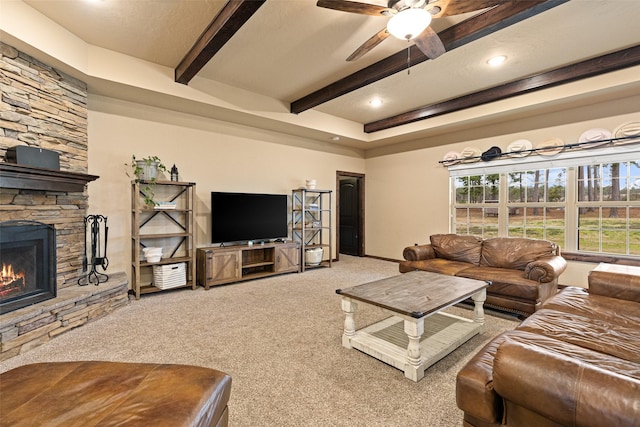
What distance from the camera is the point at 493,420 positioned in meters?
1.21

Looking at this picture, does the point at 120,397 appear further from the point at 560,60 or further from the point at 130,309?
the point at 560,60

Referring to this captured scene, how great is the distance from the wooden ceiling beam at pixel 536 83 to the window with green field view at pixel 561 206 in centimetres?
132

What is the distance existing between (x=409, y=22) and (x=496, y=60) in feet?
6.83

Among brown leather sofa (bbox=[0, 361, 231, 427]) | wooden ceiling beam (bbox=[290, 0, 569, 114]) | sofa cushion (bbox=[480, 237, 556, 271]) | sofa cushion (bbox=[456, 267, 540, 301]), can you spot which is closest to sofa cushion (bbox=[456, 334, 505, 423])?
brown leather sofa (bbox=[0, 361, 231, 427])

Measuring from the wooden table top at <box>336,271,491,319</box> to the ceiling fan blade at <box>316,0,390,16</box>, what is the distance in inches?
87.0

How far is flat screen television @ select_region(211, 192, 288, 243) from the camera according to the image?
4535 millimetres

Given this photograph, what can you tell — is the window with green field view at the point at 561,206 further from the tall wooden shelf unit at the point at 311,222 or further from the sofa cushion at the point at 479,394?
the sofa cushion at the point at 479,394

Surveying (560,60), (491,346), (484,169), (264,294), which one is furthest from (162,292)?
(560,60)

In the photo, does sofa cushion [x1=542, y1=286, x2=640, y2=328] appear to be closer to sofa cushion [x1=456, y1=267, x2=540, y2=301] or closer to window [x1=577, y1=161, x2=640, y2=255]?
sofa cushion [x1=456, y1=267, x2=540, y2=301]

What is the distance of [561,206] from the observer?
436 cm

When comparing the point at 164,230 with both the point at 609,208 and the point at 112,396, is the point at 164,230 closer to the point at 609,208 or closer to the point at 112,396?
the point at 112,396

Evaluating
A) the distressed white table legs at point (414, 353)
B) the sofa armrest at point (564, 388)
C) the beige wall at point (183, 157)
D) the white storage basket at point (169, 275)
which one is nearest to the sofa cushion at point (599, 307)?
the distressed white table legs at point (414, 353)

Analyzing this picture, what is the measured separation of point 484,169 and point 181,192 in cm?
509

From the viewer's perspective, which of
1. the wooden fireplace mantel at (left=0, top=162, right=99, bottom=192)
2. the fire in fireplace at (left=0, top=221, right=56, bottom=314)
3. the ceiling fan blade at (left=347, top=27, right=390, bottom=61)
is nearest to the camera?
the ceiling fan blade at (left=347, top=27, right=390, bottom=61)
